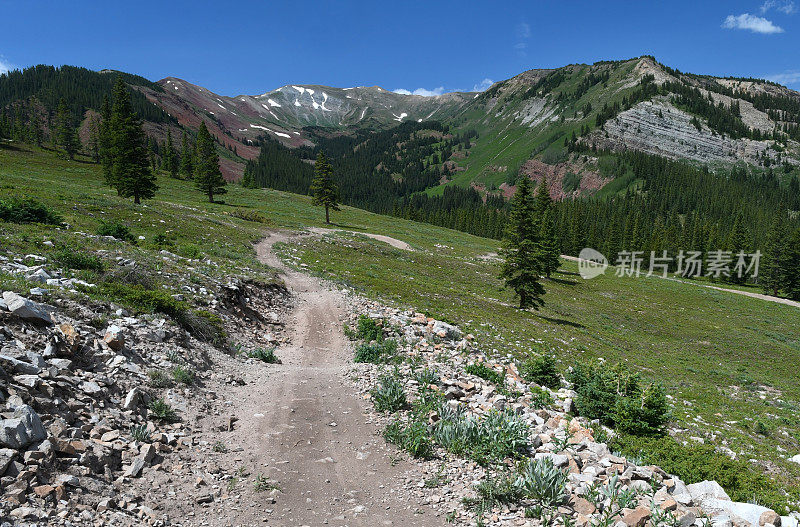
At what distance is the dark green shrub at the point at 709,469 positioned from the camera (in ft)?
23.8

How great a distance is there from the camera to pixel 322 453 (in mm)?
8367

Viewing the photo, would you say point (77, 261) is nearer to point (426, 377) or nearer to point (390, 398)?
point (390, 398)

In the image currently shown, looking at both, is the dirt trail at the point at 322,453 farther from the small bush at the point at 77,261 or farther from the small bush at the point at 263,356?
the small bush at the point at 77,261

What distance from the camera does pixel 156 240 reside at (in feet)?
75.1

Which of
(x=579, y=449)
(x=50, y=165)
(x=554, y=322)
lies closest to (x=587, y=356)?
(x=554, y=322)

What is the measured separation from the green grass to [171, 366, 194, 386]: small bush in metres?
4.35

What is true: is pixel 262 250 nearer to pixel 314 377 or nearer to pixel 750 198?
pixel 314 377

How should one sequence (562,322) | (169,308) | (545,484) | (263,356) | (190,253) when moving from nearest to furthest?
(545,484)
(169,308)
(263,356)
(190,253)
(562,322)

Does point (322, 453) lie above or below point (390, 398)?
below

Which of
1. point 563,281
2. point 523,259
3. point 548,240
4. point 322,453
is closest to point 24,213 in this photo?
point 322,453

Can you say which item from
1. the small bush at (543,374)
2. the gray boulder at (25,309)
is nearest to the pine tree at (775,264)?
the small bush at (543,374)

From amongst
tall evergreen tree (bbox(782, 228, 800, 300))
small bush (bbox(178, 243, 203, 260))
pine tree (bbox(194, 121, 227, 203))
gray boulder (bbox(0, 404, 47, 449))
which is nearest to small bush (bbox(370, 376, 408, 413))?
gray boulder (bbox(0, 404, 47, 449))

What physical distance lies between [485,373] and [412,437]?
531 centimetres

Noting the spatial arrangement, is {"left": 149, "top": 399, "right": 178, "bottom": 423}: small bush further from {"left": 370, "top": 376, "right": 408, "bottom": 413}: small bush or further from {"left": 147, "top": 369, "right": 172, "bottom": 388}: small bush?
{"left": 370, "top": 376, "right": 408, "bottom": 413}: small bush
